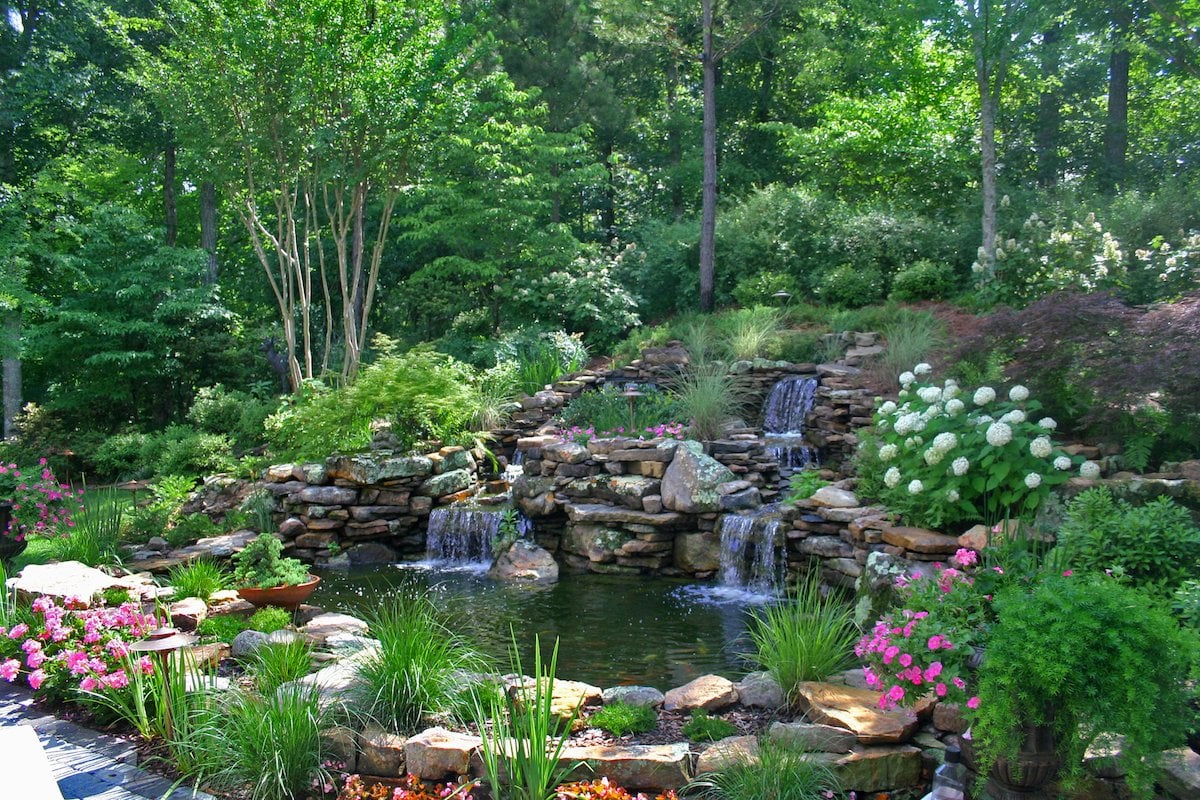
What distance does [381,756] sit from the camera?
3414 millimetres

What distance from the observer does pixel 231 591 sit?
548 cm

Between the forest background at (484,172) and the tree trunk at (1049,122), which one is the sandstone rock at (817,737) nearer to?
the forest background at (484,172)

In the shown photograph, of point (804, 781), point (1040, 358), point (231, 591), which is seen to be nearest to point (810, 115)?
point (1040, 358)

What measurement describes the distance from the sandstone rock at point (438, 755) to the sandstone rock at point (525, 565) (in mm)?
4083

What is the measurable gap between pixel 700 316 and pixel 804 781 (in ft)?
35.0

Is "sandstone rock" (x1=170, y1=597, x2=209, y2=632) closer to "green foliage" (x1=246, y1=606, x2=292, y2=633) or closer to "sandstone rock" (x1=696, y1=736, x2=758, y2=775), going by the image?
"green foliage" (x1=246, y1=606, x2=292, y2=633)

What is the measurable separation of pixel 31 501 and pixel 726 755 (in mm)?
6381

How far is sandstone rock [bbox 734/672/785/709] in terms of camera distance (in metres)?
3.86

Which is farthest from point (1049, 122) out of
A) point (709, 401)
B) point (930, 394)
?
point (930, 394)

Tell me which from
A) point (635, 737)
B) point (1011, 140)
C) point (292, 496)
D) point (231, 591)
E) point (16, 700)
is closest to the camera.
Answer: point (635, 737)

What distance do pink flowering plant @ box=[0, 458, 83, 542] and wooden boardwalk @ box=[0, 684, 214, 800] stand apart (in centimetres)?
318

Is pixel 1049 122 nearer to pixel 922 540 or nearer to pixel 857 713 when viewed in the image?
pixel 922 540

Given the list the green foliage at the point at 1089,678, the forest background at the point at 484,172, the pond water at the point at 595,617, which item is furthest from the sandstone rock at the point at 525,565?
the green foliage at the point at 1089,678

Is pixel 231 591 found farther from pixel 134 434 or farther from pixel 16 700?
pixel 134 434
